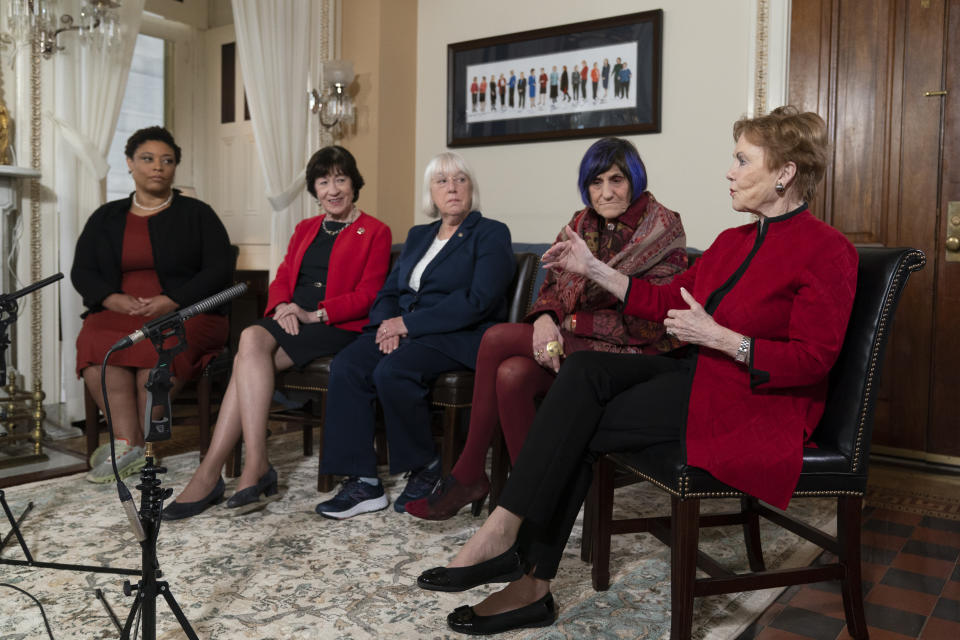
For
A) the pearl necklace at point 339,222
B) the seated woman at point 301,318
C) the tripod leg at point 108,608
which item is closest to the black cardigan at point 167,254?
the seated woman at point 301,318

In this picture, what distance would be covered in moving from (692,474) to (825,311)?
1.43 ft

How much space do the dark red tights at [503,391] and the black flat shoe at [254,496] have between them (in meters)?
0.70

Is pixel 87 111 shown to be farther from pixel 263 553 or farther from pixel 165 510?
pixel 263 553

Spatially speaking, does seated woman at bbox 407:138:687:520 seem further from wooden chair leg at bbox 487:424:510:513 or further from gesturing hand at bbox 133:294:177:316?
gesturing hand at bbox 133:294:177:316

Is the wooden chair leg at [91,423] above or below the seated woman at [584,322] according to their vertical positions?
below

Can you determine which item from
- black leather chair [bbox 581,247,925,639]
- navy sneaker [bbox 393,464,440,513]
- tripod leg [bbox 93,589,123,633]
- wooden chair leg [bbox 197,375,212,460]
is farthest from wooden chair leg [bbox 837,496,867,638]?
wooden chair leg [bbox 197,375,212,460]

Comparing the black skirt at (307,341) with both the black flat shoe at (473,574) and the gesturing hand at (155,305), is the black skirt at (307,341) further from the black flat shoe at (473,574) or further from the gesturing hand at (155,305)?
the black flat shoe at (473,574)

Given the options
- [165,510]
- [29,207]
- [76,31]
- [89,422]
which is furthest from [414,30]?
[165,510]

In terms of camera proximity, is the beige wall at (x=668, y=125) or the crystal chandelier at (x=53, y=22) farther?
the beige wall at (x=668, y=125)

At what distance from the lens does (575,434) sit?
1.78m

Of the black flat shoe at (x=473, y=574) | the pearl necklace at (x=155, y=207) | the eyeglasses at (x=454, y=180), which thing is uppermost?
the eyeglasses at (x=454, y=180)

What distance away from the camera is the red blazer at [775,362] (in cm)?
164

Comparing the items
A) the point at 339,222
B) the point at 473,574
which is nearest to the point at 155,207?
the point at 339,222

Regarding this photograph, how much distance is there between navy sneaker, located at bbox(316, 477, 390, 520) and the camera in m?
2.60
